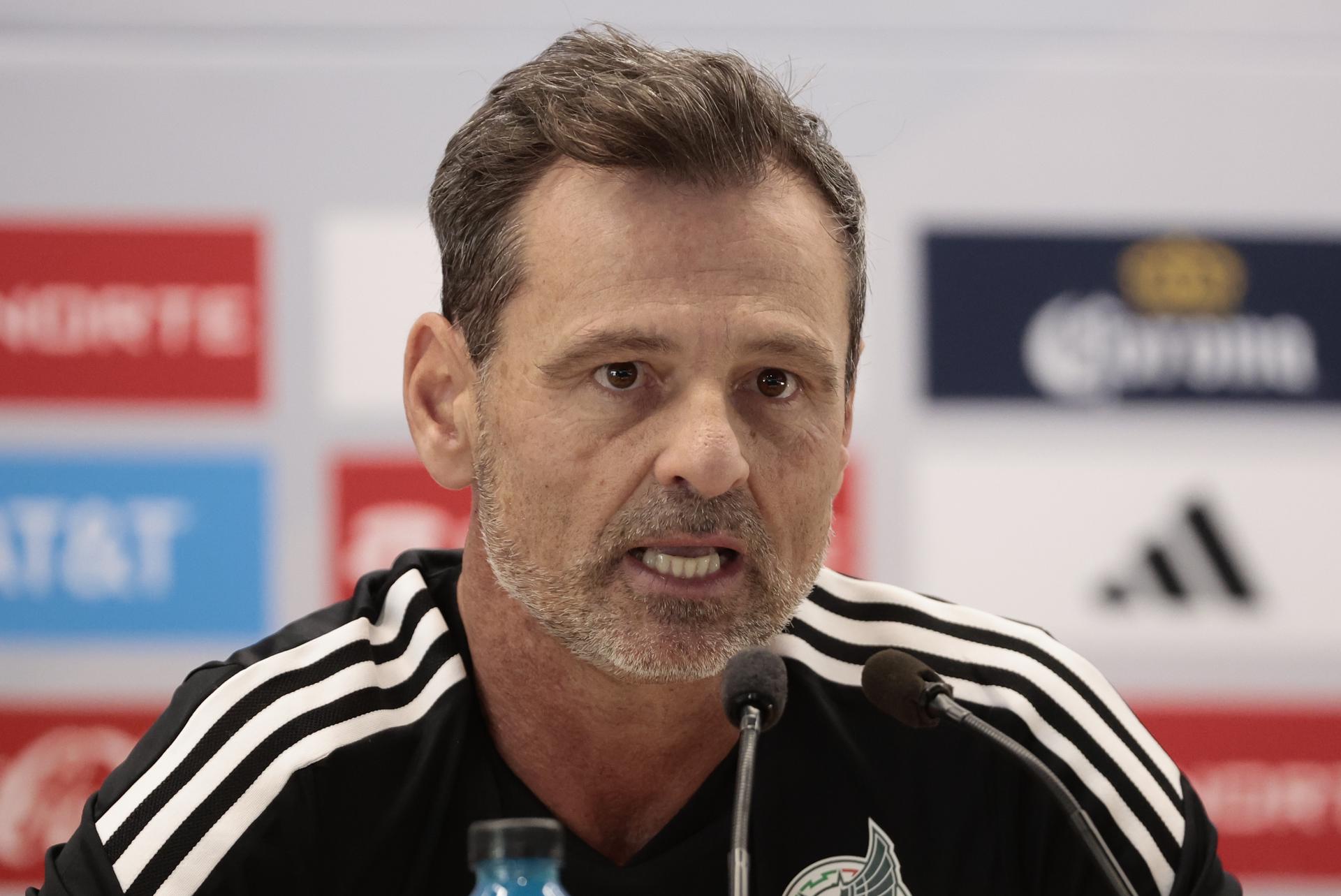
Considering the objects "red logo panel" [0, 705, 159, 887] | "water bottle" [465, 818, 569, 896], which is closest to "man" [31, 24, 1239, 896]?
"water bottle" [465, 818, 569, 896]

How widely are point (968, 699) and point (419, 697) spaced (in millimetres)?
602

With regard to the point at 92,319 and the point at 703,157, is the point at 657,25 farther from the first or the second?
the point at 703,157

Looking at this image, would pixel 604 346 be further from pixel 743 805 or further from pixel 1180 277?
pixel 1180 277

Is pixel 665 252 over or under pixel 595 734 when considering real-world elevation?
over

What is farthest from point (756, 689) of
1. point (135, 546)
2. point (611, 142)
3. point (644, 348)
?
point (135, 546)

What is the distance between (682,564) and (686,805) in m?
0.30

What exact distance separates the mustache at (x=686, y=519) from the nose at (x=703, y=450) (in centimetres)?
1

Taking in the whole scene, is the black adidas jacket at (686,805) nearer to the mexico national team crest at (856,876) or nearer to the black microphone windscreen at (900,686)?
the mexico national team crest at (856,876)

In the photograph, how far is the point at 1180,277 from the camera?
2.81m

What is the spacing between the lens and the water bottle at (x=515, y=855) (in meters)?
0.84

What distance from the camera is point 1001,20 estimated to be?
2.88m

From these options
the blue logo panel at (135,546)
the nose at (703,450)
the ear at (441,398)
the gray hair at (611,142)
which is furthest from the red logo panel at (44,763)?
the nose at (703,450)

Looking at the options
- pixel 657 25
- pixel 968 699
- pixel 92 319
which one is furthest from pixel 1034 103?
pixel 92 319

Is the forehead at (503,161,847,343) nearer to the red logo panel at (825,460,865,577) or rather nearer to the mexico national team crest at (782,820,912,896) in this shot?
the mexico national team crest at (782,820,912,896)
